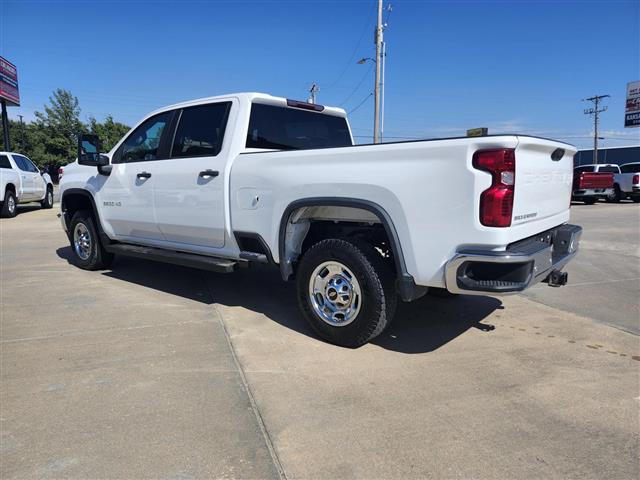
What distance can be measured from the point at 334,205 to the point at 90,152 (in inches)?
153

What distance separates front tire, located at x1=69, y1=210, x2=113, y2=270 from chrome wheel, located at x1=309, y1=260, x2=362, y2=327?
3.88 meters

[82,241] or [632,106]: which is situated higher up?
[632,106]

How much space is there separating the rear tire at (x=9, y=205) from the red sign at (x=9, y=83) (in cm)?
1406

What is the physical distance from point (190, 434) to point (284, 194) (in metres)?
1.99

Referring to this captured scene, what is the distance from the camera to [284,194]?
12.8 ft

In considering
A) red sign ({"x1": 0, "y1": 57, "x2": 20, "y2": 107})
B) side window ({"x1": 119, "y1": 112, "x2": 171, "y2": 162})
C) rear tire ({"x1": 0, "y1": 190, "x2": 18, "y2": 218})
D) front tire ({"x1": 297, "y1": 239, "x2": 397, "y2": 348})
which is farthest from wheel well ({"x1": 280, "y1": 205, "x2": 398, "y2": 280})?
red sign ({"x1": 0, "y1": 57, "x2": 20, "y2": 107})

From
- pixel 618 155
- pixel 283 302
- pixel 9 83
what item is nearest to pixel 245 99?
pixel 283 302

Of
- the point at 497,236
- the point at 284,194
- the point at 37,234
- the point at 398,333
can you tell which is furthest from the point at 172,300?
the point at 37,234

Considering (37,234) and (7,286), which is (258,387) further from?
(37,234)

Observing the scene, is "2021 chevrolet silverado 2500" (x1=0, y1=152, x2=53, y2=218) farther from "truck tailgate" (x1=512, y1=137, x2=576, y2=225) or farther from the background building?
the background building

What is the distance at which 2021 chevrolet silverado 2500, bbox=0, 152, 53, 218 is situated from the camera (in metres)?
13.8

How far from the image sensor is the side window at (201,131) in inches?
183

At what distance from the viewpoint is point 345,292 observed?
12.3 feet

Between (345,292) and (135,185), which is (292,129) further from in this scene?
(345,292)
